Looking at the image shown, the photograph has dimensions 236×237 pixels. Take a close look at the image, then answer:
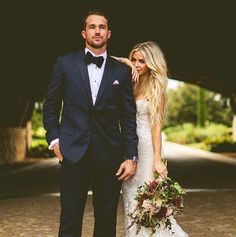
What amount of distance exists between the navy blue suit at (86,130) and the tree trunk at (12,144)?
63.6 ft

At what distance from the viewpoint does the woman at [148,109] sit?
5148 mm

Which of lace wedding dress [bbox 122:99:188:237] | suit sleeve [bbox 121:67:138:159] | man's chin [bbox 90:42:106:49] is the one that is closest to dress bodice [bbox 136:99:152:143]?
lace wedding dress [bbox 122:99:188:237]

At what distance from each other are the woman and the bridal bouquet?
1.49ft

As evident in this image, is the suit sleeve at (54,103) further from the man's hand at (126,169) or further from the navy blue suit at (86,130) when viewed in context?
the man's hand at (126,169)

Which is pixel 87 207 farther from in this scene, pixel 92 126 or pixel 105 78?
pixel 105 78

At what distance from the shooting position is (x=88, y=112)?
4488 millimetres

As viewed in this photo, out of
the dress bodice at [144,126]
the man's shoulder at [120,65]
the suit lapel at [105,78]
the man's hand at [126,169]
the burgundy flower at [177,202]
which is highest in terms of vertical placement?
the man's shoulder at [120,65]

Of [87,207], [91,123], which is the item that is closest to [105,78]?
[91,123]

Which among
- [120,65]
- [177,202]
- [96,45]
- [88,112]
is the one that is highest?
[96,45]

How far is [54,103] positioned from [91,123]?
338 millimetres

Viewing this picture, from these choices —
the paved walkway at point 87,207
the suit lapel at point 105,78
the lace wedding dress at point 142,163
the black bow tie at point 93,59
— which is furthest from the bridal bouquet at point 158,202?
the paved walkway at point 87,207

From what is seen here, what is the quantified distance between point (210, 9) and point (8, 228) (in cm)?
971

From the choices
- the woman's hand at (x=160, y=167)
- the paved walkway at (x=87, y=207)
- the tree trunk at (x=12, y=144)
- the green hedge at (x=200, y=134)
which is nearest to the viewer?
the woman's hand at (x=160, y=167)

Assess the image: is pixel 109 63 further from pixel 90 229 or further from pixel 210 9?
pixel 210 9
